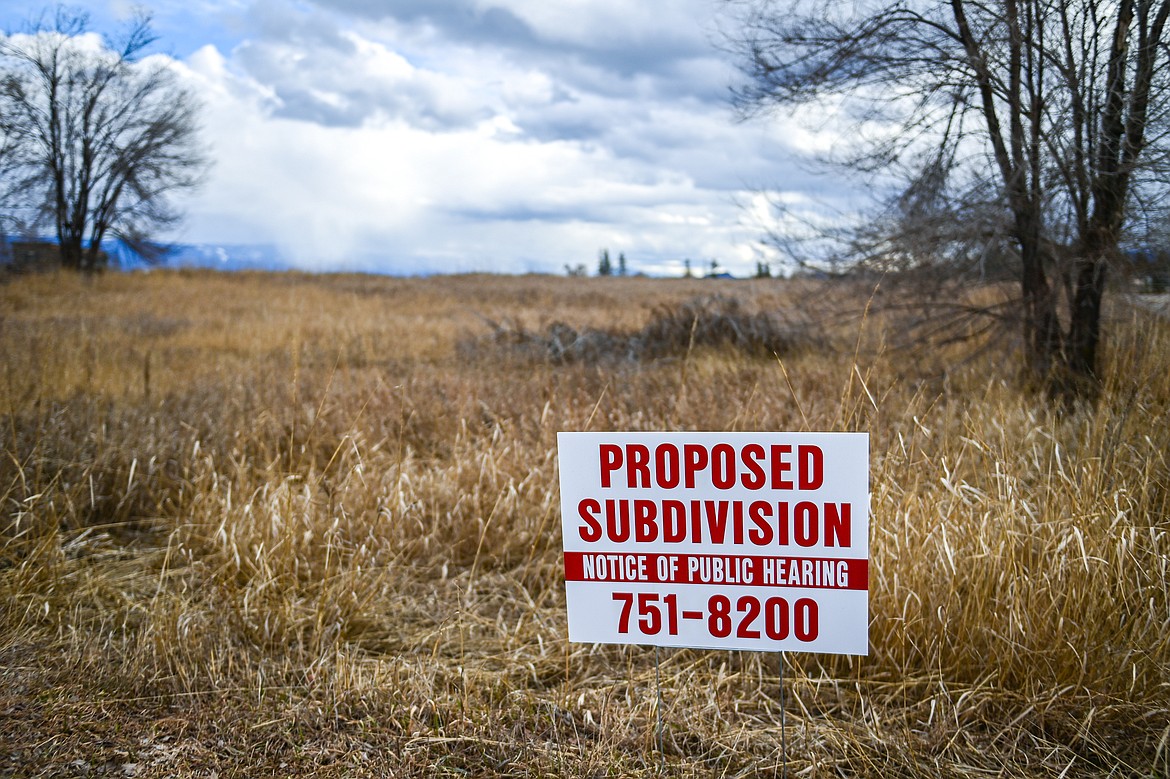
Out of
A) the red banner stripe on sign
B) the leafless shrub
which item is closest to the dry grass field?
the red banner stripe on sign

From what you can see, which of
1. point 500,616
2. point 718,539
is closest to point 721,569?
point 718,539

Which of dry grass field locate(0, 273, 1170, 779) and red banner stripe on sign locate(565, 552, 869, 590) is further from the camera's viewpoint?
dry grass field locate(0, 273, 1170, 779)

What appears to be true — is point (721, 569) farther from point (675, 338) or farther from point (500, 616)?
point (675, 338)

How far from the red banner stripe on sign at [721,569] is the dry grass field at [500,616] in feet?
1.86

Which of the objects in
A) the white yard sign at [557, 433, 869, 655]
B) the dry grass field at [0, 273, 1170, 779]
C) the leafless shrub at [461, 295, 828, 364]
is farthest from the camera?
the leafless shrub at [461, 295, 828, 364]

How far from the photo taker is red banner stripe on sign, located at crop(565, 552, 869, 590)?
8.09ft

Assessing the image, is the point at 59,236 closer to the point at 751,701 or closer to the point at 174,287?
the point at 174,287

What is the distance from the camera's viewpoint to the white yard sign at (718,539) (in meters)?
2.43

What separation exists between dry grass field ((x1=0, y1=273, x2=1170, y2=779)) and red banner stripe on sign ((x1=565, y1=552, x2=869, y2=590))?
0.57 metres

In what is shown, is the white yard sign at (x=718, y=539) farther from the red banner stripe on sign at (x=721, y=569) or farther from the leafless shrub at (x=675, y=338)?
the leafless shrub at (x=675, y=338)

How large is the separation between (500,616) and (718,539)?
5.20 feet

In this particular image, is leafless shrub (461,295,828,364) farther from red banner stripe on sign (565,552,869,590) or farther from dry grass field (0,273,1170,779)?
red banner stripe on sign (565,552,869,590)

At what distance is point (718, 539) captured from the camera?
2.51m

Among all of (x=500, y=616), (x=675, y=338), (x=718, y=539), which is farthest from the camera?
(x=675, y=338)
